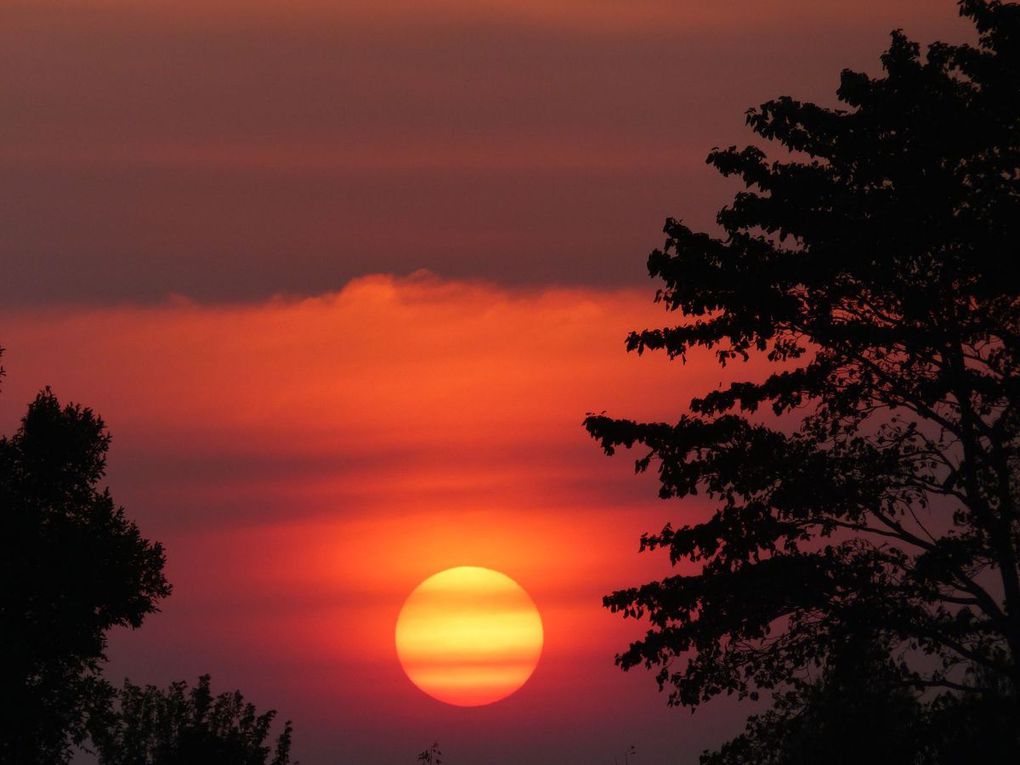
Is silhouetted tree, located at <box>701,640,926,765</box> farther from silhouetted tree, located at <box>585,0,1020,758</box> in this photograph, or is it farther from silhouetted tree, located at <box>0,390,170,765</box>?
→ silhouetted tree, located at <box>0,390,170,765</box>

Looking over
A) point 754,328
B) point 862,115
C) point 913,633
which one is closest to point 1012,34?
point 862,115

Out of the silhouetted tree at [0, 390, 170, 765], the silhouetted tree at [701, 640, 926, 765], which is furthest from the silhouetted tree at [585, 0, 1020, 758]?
the silhouetted tree at [0, 390, 170, 765]

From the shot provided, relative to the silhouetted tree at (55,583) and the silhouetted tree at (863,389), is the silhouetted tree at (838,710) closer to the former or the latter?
the silhouetted tree at (863,389)

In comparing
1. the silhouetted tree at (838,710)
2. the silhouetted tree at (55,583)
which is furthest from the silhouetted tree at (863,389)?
the silhouetted tree at (55,583)

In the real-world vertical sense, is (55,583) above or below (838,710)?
above

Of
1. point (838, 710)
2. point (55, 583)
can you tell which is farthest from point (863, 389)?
point (55, 583)

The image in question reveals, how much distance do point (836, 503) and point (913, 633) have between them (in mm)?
3143

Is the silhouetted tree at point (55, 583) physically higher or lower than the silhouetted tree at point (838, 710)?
higher

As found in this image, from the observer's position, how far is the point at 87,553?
48219 mm

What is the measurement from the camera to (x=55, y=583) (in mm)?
48031

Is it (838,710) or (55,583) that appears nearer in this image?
(838,710)

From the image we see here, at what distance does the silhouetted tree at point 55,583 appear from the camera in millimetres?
46656

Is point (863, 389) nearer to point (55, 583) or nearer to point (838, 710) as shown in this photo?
point (838, 710)

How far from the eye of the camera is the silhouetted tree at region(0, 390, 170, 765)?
46.7 metres
